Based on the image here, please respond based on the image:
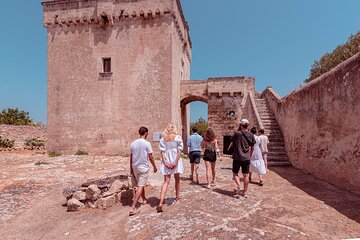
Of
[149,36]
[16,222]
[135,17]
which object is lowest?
[16,222]

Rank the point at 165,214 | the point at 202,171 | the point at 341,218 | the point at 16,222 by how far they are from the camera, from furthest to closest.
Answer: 1. the point at 202,171
2. the point at 16,222
3. the point at 165,214
4. the point at 341,218

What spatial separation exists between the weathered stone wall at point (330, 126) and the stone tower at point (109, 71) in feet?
24.8

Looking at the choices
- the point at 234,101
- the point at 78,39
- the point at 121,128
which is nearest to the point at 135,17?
the point at 78,39

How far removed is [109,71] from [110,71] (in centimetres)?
21

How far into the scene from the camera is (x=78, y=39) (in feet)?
49.6

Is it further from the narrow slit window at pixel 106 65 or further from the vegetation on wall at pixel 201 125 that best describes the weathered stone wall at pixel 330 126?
the vegetation on wall at pixel 201 125

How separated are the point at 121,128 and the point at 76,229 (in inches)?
415

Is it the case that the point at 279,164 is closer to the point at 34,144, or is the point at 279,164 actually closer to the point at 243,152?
the point at 243,152

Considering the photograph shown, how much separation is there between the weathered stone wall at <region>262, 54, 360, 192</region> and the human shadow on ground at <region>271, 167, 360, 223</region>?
0.22m

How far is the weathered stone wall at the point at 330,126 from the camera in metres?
5.47

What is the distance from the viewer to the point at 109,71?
1503 centimetres

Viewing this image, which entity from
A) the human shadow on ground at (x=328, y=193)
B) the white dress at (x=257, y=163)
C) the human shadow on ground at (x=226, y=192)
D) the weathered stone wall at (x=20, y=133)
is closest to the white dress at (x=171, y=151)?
the human shadow on ground at (x=226, y=192)

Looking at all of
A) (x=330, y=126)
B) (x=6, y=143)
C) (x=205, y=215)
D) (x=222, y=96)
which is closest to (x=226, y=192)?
(x=205, y=215)

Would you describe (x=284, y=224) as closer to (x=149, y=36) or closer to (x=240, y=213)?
(x=240, y=213)
